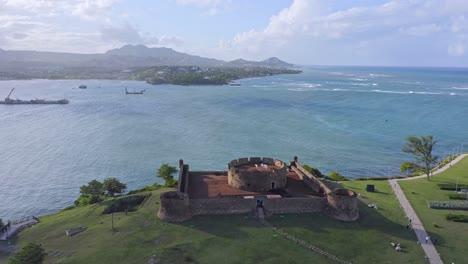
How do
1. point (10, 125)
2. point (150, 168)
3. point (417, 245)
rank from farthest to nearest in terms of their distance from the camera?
point (10, 125) < point (150, 168) < point (417, 245)

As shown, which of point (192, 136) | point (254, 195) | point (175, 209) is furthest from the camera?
point (192, 136)

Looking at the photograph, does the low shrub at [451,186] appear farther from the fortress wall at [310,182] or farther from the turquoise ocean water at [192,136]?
the fortress wall at [310,182]

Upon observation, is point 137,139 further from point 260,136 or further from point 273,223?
point 273,223

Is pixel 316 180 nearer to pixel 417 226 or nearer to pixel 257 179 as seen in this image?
pixel 257 179

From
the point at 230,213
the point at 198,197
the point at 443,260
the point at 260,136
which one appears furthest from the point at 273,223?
the point at 260,136

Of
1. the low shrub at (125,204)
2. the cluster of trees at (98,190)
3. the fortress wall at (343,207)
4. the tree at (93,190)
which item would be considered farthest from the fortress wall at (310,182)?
the tree at (93,190)

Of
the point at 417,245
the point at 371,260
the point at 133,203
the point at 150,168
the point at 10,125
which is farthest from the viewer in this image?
the point at 10,125

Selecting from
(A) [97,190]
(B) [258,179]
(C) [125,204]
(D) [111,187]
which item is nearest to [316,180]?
(B) [258,179]
